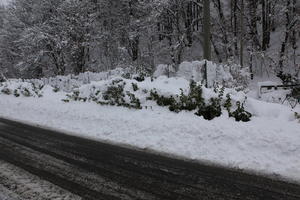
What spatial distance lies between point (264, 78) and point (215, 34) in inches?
259

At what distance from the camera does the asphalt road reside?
492cm

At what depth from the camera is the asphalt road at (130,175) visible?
16.1 ft

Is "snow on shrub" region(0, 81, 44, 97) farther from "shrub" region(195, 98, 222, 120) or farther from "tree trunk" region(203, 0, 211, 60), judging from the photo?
"shrub" region(195, 98, 222, 120)

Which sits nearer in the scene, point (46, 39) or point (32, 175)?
point (32, 175)

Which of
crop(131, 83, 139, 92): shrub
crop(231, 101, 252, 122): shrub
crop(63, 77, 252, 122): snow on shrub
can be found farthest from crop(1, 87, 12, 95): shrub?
crop(231, 101, 252, 122): shrub

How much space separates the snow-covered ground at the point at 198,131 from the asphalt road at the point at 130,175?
50cm

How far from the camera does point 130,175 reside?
19.0ft

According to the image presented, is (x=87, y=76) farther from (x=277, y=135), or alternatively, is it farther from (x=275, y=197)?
(x=275, y=197)

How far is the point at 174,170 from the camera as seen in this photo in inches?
238

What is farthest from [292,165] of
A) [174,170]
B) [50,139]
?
[50,139]

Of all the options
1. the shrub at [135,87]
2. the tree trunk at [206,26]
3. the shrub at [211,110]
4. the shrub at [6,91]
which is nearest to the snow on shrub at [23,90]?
the shrub at [6,91]

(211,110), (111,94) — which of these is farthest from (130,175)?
(111,94)

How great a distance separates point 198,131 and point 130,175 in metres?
2.62

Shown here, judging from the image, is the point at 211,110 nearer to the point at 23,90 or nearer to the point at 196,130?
the point at 196,130
